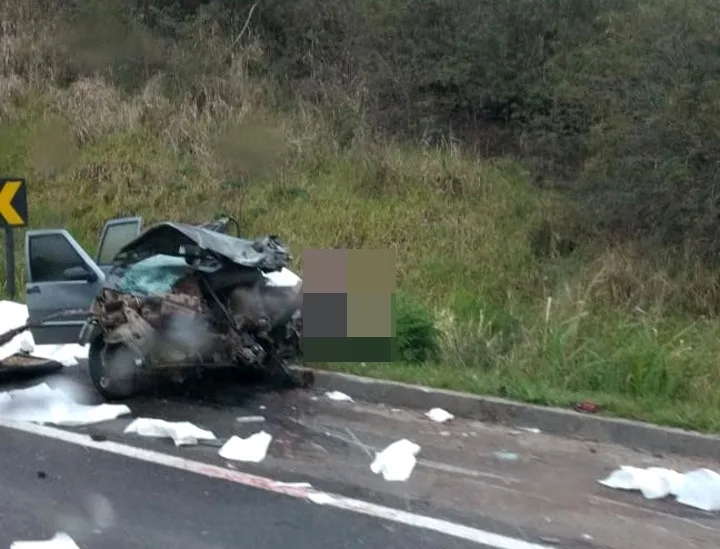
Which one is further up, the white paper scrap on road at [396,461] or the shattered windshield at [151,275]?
the shattered windshield at [151,275]

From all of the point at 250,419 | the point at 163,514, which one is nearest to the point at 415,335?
the point at 250,419

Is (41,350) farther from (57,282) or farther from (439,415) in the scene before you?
(439,415)

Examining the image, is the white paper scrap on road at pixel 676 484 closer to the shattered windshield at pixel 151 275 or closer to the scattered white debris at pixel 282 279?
the scattered white debris at pixel 282 279

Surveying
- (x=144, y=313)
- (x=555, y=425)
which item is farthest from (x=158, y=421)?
(x=555, y=425)

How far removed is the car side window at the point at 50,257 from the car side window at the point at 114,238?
72cm

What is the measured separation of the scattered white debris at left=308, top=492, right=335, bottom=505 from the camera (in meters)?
6.22

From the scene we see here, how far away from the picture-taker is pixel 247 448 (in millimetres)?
7270

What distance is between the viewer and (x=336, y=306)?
29.9 feet

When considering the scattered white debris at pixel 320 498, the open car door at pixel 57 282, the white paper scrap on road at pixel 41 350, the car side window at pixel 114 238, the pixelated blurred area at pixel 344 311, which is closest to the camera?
the scattered white debris at pixel 320 498

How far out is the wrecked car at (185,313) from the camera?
8328 millimetres

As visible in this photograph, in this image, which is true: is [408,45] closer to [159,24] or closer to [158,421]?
[159,24]

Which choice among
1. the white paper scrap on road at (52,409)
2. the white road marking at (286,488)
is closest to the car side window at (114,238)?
the white paper scrap on road at (52,409)

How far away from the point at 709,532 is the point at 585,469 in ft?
3.87

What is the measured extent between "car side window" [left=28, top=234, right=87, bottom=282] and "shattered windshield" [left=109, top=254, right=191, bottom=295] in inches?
46.7
